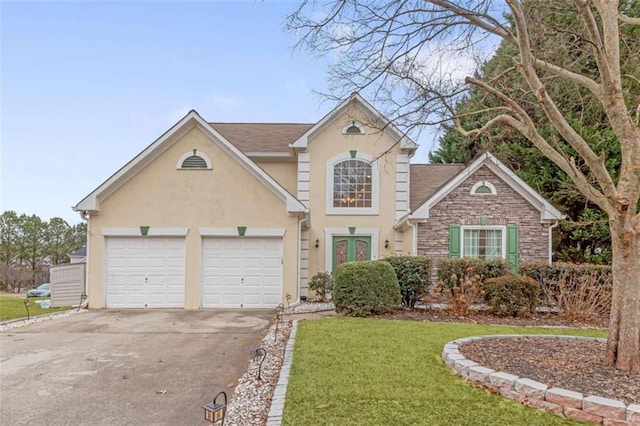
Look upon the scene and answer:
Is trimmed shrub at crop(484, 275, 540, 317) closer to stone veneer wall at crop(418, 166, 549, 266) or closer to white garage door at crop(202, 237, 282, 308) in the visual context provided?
stone veneer wall at crop(418, 166, 549, 266)

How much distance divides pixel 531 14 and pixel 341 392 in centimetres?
701

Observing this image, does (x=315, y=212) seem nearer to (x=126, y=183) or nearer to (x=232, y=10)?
(x=126, y=183)

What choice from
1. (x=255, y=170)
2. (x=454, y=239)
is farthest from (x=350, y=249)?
Answer: (x=255, y=170)

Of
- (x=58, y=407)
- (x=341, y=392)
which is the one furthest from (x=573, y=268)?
(x=58, y=407)

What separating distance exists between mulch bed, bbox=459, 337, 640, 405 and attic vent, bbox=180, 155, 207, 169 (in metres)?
9.58

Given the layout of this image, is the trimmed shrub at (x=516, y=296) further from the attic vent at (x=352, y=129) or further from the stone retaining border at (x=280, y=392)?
the attic vent at (x=352, y=129)

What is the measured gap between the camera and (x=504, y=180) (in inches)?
574

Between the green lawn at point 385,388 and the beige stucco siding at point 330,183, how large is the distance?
7.31 m

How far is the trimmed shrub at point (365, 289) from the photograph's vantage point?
10.4m

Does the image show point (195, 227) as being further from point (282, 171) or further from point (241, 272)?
point (282, 171)

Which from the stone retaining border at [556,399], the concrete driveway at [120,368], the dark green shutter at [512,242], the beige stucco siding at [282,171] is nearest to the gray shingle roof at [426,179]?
the dark green shutter at [512,242]

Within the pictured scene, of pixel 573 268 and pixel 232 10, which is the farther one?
pixel 573 268

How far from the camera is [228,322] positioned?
34.6 feet

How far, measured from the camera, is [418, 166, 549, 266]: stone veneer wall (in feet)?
47.5
